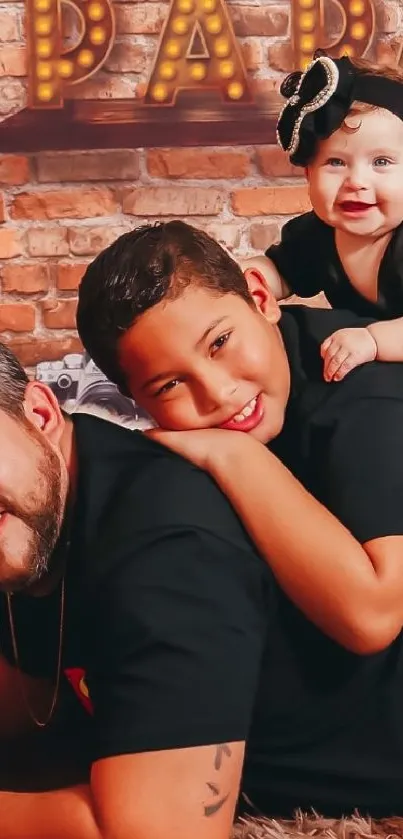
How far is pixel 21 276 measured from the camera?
104 inches

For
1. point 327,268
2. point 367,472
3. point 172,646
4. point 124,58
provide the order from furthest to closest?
1. point 124,58
2. point 327,268
3. point 367,472
4. point 172,646

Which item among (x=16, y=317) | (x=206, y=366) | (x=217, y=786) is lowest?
(x=16, y=317)

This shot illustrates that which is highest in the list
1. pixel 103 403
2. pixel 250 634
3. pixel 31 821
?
pixel 250 634

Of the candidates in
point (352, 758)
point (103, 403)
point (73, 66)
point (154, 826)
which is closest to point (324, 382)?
point (352, 758)

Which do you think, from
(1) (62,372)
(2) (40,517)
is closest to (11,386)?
(2) (40,517)

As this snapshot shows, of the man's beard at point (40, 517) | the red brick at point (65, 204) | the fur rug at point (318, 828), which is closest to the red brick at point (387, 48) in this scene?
the red brick at point (65, 204)

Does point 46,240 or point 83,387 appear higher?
point 46,240

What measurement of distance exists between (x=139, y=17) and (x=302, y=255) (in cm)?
144

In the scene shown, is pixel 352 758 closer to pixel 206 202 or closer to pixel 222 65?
pixel 206 202

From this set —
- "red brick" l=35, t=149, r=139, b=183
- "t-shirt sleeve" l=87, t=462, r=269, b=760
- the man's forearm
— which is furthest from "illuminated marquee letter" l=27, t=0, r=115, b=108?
the man's forearm

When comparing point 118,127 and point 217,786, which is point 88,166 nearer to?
point 118,127

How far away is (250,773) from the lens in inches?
43.4

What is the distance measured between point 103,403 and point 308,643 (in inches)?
61.0

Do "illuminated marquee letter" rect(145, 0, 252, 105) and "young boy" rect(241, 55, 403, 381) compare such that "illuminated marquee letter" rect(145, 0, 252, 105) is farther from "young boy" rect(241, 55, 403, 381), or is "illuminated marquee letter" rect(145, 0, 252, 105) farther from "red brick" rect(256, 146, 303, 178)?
"young boy" rect(241, 55, 403, 381)
